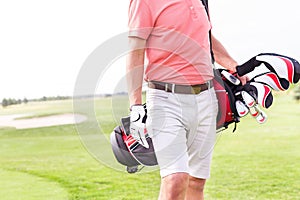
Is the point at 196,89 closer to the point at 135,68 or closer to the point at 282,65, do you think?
the point at 135,68

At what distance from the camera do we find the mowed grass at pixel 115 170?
3.99m

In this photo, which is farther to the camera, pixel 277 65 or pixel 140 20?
pixel 277 65

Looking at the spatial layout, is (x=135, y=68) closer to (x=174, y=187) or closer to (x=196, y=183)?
(x=174, y=187)

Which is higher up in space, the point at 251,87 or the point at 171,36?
the point at 171,36

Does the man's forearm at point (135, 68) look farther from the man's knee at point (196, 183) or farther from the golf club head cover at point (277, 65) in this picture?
the golf club head cover at point (277, 65)

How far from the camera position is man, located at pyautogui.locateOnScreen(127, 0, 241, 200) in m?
→ 1.93

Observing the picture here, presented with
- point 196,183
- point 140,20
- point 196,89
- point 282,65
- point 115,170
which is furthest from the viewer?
point 115,170

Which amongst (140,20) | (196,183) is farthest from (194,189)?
(140,20)

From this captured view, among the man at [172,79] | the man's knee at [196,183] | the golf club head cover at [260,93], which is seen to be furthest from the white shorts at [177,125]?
the golf club head cover at [260,93]

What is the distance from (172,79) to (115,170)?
2.83ft

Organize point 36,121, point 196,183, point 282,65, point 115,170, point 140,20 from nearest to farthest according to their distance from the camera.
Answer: point 140,20 < point 196,183 < point 282,65 < point 115,170 < point 36,121

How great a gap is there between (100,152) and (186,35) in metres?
0.61

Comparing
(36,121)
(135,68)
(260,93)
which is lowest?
(36,121)

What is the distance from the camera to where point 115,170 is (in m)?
2.68
